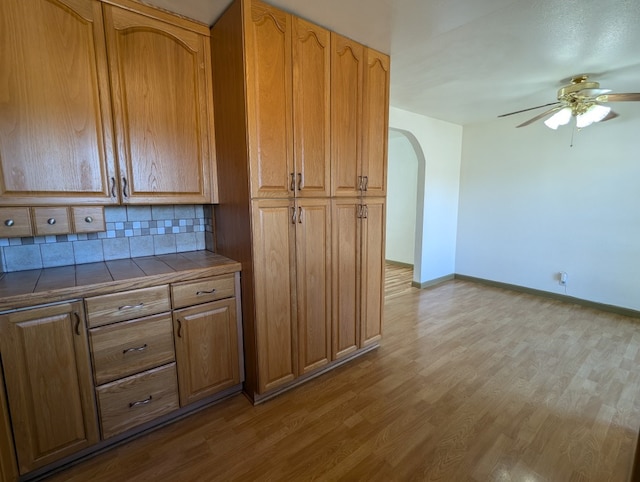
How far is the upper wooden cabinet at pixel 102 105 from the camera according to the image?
1.42 meters

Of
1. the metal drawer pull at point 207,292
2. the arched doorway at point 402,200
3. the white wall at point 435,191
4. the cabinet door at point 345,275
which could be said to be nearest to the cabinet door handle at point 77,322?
the metal drawer pull at point 207,292

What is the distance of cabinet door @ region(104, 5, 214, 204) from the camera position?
5.41 ft

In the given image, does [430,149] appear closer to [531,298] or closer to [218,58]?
[531,298]

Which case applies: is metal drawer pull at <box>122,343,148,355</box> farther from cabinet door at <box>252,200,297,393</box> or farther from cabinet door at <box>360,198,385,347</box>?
cabinet door at <box>360,198,385,347</box>

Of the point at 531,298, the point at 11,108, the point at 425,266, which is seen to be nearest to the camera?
the point at 11,108

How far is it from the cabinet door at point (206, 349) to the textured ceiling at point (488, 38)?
5.89ft

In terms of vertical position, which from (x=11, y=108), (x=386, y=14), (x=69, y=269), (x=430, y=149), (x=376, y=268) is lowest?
(x=376, y=268)

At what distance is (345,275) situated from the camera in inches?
88.0

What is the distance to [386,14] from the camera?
1.76m

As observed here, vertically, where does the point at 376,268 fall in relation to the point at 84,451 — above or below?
above

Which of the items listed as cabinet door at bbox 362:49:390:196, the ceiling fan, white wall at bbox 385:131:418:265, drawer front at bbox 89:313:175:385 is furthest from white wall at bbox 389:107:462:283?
drawer front at bbox 89:313:175:385

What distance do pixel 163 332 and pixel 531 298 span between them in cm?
437

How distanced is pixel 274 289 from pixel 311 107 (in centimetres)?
120

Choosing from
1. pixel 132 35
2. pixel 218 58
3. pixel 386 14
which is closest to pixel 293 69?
pixel 218 58
